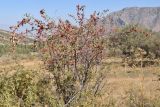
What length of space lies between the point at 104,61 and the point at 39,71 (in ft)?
4.99

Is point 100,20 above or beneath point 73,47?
above

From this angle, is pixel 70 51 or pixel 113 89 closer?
pixel 70 51

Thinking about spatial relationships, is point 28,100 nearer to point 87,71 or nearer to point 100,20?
point 87,71

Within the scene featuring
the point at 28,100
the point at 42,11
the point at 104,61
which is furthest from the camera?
the point at 104,61

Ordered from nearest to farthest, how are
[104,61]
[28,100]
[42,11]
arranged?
[28,100], [42,11], [104,61]

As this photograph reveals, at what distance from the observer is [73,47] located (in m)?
8.59

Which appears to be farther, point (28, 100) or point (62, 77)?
point (62, 77)

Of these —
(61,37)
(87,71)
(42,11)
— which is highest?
(42,11)

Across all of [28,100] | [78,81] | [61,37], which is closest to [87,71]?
[78,81]

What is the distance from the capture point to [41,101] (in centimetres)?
898

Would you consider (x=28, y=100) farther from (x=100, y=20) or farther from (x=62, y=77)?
(x=100, y=20)

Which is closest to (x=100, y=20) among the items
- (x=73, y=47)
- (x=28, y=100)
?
(x=73, y=47)

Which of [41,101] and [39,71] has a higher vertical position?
[39,71]

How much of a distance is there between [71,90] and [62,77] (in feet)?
1.25
